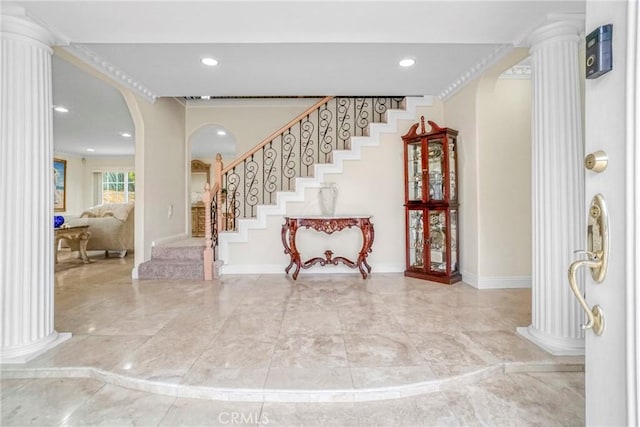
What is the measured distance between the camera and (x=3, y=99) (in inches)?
86.4

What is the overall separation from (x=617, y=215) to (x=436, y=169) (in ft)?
11.6

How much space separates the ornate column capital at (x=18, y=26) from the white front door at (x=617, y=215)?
3.13m

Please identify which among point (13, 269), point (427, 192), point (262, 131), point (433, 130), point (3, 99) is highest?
point (262, 131)

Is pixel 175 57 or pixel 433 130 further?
pixel 433 130

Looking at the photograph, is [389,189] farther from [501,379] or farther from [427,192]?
[501,379]

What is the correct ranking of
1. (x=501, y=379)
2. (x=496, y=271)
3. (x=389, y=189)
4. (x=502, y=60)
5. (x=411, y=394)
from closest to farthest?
(x=411, y=394) → (x=501, y=379) → (x=502, y=60) → (x=496, y=271) → (x=389, y=189)

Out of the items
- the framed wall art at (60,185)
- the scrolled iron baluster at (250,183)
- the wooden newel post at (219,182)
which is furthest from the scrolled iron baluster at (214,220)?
the framed wall art at (60,185)

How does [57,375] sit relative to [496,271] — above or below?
below

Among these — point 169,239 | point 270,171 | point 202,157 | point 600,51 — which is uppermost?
point 202,157

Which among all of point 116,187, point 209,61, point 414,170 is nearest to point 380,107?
point 414,170

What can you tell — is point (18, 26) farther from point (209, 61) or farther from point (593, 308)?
point (593, 308)

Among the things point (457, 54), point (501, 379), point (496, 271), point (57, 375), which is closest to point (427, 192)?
point (496, 271)

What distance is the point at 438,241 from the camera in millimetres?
4270

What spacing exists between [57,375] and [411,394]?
2181mm
